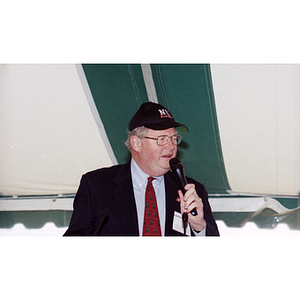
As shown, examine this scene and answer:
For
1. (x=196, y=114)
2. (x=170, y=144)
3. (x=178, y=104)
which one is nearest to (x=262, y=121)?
(x=196, y=114)

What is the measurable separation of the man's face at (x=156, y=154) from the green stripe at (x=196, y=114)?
0.77 m

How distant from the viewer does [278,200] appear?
8.80 ft

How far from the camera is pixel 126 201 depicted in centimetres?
187

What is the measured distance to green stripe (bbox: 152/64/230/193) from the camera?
260 centimetres

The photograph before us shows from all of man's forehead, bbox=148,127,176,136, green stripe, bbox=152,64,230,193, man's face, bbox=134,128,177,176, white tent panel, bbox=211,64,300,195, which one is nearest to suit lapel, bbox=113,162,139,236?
man's face, bbox=134,128,177,176

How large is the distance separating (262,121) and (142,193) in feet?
4.08

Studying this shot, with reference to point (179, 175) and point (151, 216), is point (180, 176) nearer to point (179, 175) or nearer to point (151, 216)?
point (179, 175)

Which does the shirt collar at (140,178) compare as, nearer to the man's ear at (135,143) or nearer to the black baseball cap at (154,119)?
the man's ear at (135,143)

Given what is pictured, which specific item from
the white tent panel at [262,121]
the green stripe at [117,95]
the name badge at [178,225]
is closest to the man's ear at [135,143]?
the name badge at [178,225]

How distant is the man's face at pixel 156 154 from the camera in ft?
6.33

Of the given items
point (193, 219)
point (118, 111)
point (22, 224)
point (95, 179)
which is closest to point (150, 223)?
point (193, 219)

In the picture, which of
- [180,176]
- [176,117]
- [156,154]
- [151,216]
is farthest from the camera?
[176,117]
